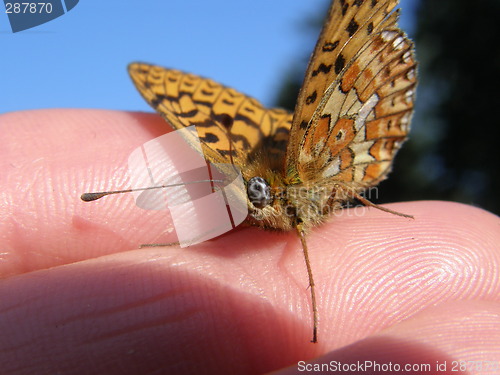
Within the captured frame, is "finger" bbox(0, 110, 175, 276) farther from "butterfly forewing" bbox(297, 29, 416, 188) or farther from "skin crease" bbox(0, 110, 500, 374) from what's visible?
"butterfly forewing" bbox(297, 29, 416, 188)

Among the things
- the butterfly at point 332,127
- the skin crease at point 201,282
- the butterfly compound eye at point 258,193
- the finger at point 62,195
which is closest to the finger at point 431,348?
the skin crease at point 201,282

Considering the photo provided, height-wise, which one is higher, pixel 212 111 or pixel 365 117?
pixel 212 111

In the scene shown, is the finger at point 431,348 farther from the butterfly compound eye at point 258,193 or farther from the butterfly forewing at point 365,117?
the butterfly forewing at point 365,117

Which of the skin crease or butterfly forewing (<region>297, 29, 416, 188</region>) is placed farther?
butterfly forewing (<region>297, 29, 416, 188</region>)

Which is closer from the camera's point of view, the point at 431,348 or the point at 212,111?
the point at 431,348

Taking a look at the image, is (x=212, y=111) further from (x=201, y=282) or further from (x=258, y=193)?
(x=201, y=282)

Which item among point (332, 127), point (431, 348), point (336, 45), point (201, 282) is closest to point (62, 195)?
point (201, 282)

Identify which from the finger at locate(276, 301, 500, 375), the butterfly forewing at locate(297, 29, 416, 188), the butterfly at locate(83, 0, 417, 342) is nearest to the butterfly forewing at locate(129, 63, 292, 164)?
the butterfly at locate(83, 0, 417, 342)
